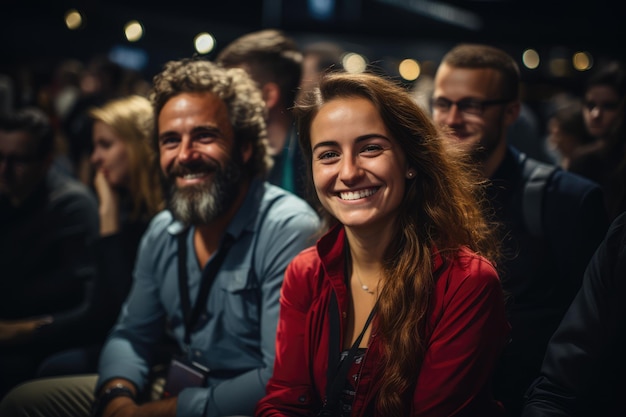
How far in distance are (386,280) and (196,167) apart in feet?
3.74

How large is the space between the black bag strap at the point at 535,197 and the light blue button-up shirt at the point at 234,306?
0.89 metres

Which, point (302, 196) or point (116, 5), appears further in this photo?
point (116, 5)

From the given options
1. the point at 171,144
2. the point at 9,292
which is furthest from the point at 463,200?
the point at 9,292

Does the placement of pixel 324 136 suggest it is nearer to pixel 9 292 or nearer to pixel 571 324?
pixel 571 324

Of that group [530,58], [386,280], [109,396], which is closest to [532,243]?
[386,280]

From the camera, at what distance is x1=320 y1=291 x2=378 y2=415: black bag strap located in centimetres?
203

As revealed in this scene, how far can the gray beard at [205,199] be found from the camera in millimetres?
2775

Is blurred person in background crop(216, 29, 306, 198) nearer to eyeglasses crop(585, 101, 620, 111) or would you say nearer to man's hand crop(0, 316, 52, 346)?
man's hand crop(0, 316, 52, 346)

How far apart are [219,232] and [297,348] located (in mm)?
887

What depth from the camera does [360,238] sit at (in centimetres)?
217

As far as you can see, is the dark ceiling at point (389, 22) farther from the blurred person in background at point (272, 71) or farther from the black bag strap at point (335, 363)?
the black bag strap at point (335, 363)

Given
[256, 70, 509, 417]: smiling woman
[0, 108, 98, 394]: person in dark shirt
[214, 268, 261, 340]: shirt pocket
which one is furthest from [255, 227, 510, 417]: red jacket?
[0, 108, 98, 394]: person in dark shirt

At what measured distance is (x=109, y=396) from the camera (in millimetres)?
2658

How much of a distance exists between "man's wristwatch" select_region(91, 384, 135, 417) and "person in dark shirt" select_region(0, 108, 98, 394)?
109cm
